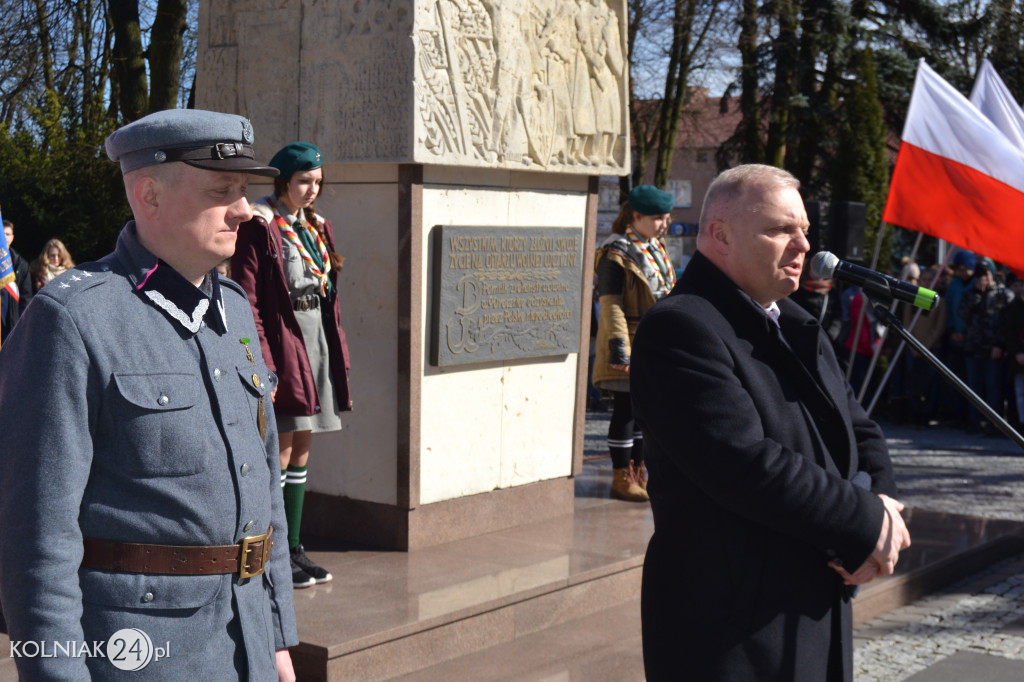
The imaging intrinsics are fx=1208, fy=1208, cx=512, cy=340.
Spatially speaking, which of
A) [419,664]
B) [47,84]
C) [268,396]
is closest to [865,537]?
[268,396]

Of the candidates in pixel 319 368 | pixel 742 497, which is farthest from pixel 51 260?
pixel 742 497

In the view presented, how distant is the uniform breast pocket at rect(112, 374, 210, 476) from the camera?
2061 mm

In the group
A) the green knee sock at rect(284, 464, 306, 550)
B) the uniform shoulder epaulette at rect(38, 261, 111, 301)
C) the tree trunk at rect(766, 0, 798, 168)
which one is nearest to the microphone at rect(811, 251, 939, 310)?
the uniform shoulder epaulette at rect(38, 261, 111, 301)

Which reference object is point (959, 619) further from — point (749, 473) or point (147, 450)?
point (147, 450)

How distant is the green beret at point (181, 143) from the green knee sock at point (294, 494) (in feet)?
9.60

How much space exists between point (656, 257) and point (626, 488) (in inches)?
54.7

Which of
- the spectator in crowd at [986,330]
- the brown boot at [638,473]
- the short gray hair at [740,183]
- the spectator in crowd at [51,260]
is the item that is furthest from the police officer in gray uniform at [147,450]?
the spectator in crowd at [986,330]

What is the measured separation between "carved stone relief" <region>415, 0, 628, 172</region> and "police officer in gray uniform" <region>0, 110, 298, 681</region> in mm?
3412

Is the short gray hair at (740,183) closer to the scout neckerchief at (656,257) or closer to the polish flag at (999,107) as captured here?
the scout neckerchief at (656,257)

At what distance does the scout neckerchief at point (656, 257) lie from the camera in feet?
22.8

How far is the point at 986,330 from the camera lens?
42.0 ft

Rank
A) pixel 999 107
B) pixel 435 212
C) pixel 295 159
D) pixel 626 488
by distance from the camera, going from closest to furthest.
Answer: pixel 295 159 → pixel 435 212 → pixel 999 107 → pixel 626 488

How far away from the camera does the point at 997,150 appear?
616cm

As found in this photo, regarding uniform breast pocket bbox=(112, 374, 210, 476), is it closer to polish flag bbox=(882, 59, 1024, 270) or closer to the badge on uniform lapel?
the badge on uniform lapel
